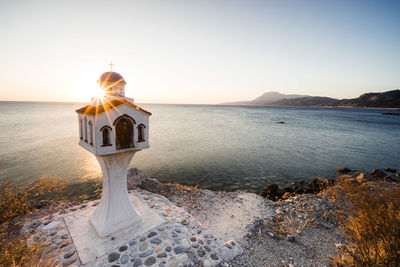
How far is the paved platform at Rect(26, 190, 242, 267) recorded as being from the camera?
4.89 m

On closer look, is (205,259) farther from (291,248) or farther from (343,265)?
(343,265)

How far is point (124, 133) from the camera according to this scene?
18.5ft

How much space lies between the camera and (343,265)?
5.23 metres

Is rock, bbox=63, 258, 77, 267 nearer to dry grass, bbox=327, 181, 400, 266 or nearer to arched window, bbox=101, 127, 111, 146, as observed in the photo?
arched window, bbox=101, 127, 111, 146

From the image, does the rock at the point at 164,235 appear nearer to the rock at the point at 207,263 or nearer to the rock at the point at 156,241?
the rock at the point at 156,241

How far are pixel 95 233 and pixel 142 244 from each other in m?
1.80

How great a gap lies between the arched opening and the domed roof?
51.1 inches

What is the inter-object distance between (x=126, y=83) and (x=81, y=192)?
9.80 metres

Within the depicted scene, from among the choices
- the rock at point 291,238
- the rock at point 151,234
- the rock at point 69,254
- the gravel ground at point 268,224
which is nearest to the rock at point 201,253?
the gravel ground at point 268,224

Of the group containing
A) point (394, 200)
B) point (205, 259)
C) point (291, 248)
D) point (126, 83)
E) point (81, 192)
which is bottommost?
point (81, 192)

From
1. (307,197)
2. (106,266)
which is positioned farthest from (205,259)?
(307,197)

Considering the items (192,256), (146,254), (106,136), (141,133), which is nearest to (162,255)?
(146,254)

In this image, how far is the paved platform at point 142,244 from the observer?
4891mm

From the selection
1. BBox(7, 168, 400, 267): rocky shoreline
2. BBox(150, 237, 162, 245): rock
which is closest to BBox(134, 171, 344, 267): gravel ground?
BBox(7, 168, 400, 267): rocky shoreline
